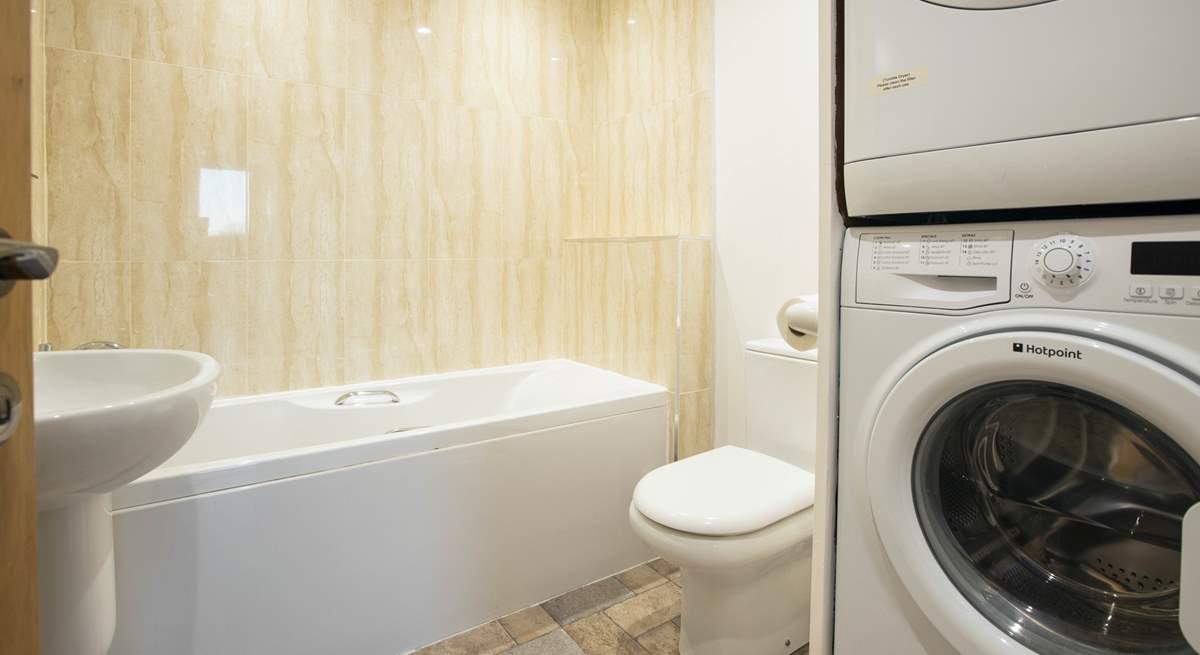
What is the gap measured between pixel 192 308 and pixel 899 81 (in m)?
2.23

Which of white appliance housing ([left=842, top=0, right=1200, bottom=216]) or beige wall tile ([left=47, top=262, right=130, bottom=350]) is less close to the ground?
white appliance housing ([left=842, top=0, right=1200, bottom=216])

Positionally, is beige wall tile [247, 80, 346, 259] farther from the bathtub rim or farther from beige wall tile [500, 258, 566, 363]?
beige wall tile [500, 258, 566, 363]

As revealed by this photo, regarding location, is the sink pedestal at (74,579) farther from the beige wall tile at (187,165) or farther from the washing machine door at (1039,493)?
the washing machine door at (1039,493)

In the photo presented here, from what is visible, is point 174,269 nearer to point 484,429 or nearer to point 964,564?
point 484,429

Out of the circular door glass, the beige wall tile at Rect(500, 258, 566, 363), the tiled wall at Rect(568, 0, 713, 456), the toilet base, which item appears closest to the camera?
the circular door glass

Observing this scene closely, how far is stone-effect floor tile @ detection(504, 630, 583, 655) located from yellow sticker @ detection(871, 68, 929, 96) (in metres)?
1.55

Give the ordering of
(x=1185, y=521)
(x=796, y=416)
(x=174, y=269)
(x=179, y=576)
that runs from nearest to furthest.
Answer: (x=1185, y=521)
(x=179, y=576)
(x=796, y=416)
(x=174, y=269)

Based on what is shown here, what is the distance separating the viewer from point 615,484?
2145 mm

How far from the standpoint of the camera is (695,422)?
238cm

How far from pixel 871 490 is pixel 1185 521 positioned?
37cm

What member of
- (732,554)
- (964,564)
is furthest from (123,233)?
(964,564)

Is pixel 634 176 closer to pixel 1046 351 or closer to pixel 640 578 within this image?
pixel 640 578

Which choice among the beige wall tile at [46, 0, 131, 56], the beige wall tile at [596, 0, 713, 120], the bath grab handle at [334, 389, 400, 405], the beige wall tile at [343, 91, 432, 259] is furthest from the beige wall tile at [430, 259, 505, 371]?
the beige wall tile at [46, 0, 131, 56]

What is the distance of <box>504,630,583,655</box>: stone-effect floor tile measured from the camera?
171 centimetres
